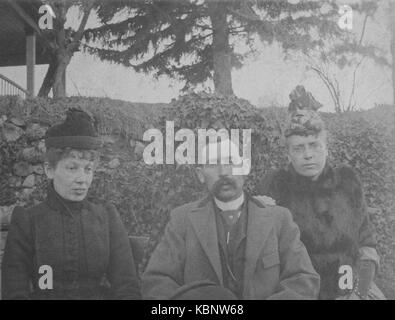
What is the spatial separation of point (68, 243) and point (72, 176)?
53 cm

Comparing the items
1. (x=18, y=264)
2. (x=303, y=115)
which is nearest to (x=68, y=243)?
(x=18, y=264)

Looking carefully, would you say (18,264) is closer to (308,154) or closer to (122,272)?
(122,272)

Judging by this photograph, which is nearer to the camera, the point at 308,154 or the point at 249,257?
the point at 249,257

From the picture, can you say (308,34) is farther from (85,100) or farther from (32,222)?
(32,222)

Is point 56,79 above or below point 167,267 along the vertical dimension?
above

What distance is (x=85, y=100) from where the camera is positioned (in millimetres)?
4492

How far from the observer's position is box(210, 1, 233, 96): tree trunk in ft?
14.8

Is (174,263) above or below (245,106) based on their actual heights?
below

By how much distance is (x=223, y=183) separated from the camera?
4.20m

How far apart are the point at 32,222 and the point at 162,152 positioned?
45.9 inches

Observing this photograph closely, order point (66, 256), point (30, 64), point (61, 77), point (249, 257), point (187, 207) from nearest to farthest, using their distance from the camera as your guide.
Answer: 1. point (249, 257)
2. point (66, 256)
3. point (187, 207)
4. point (61, 77)
5. point (30, 64)

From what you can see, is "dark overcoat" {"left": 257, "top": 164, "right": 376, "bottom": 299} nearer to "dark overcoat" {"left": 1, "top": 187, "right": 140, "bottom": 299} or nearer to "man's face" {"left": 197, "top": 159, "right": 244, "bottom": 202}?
"man's face" {"left": 197, "top": 159, "right": 244, "bottom": 202}

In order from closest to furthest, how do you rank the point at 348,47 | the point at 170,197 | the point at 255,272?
1. the point at 255,272
2. the point at 170,197
3. the point at 348,47
